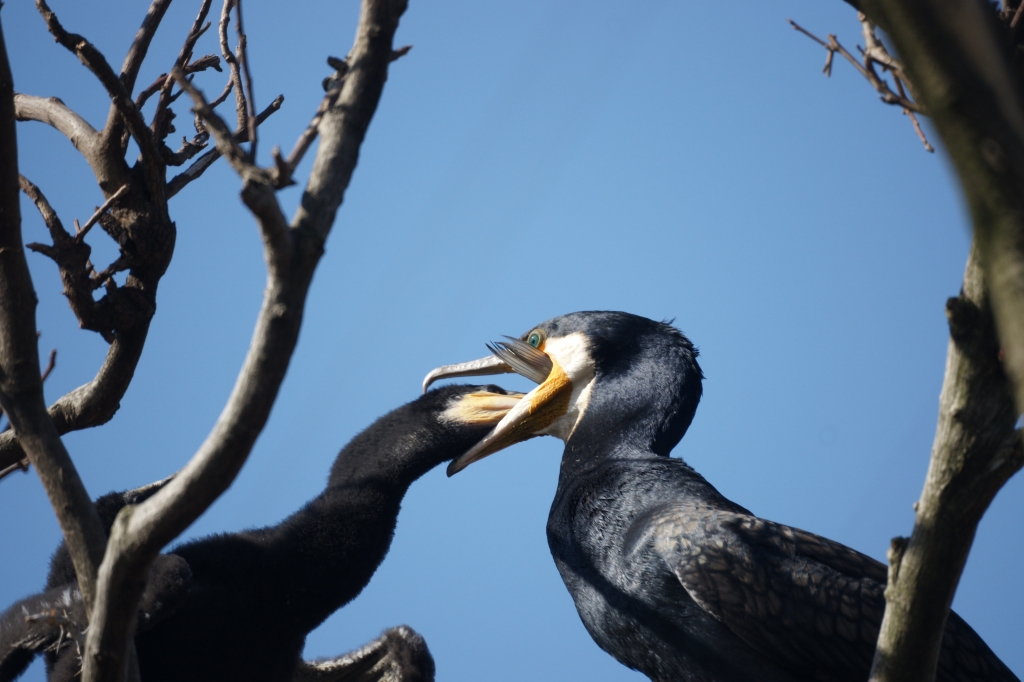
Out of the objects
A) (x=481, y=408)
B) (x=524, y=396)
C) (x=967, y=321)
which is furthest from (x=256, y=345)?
(x=524, y=396)

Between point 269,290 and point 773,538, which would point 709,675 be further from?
point 269,290

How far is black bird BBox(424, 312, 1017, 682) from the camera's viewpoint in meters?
4.01

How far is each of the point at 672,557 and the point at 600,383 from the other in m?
1.46

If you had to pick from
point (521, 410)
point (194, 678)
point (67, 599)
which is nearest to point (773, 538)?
point (521, 410)

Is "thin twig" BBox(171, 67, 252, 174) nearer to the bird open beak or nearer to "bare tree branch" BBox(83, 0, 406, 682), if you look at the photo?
"bare tree branch" BBox(83, 0, 406, 682)

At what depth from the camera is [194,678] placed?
4.31m

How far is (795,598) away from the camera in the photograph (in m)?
4.05

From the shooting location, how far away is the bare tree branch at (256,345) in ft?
7.25

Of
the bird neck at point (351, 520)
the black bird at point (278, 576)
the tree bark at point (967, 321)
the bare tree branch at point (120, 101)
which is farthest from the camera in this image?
the bird neck at point (351, 520)

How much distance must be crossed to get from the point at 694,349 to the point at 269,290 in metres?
3.86

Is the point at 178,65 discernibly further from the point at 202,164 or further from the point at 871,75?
the point at 871,75

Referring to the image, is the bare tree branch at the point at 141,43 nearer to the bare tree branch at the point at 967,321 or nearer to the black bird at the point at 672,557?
the black bird at the point at 672,557

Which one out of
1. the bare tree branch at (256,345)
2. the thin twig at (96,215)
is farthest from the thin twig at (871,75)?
the thin twig at (96,215)

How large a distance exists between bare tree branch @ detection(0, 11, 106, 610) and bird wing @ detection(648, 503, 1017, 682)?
8.22ft
